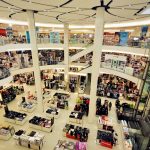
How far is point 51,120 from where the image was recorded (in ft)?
35.3

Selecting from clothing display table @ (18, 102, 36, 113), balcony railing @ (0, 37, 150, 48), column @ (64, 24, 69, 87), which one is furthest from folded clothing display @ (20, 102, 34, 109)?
column @ (64, 24, 69, 87)

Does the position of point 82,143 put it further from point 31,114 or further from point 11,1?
point 11,1

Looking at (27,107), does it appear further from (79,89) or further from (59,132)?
(79,89)

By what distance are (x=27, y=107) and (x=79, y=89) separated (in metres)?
7.00

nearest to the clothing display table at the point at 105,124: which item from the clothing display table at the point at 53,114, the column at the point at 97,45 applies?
the column at the point at 97,45

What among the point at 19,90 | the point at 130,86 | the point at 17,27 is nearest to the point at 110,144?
the point at 130,86

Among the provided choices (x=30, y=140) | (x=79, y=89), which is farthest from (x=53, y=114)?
(x=79, y=89)

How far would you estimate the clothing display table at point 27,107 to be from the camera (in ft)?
43.2

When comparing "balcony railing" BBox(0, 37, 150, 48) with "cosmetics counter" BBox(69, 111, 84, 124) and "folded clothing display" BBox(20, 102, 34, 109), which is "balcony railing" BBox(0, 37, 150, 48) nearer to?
"folded clothing display" BBox(20, 102, 34, 109)

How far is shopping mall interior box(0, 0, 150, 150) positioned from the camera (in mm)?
8930

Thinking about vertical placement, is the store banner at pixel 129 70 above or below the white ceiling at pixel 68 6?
below

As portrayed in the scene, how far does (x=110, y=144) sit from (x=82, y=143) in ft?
6.28

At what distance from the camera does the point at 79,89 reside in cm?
1795

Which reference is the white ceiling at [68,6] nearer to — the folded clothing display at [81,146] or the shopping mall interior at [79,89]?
the shopping mall interior at [79,89]
